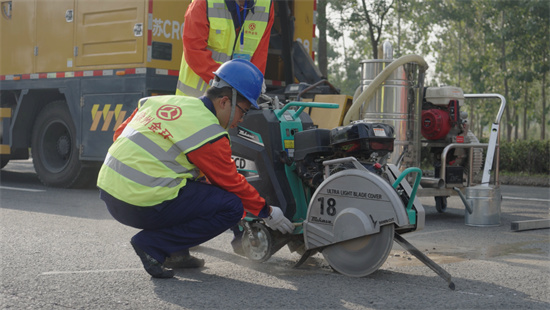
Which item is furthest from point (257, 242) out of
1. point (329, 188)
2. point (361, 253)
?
point (361, 253)

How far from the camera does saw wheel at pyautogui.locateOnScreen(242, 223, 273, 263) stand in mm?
4664

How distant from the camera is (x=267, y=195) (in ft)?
15.9

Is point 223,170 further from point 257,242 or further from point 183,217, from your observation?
point 257,242

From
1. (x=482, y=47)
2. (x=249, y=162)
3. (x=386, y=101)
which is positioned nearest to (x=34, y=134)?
(x=386, y=101)

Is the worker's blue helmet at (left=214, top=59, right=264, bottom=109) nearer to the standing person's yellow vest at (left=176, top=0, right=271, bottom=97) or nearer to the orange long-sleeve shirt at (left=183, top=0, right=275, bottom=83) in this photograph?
the orange long-sleeve shirt at (left=183, top=0, right=275, bottom=83)

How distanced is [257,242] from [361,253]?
77 centimetres

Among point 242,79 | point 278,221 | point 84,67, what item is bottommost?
point 278,221

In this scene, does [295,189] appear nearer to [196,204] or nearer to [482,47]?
[196,204]

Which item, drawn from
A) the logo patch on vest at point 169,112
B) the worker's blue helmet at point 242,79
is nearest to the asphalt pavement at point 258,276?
the logo patch on vest at point 169,112

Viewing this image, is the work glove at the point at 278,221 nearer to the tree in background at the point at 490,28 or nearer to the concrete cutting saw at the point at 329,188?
the concrete cutting saw at the point at 329,188

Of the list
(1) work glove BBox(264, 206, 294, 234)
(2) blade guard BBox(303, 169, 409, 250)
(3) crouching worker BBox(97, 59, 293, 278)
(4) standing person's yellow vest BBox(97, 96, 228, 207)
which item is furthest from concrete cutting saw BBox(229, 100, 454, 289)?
(4) standing person's yellow vest BBox(97, 96, 228, 207)

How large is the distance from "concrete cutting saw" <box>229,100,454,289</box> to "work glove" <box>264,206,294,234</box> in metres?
0.12

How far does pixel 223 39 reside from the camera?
19.6ft

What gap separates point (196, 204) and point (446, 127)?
3920 millimetres
